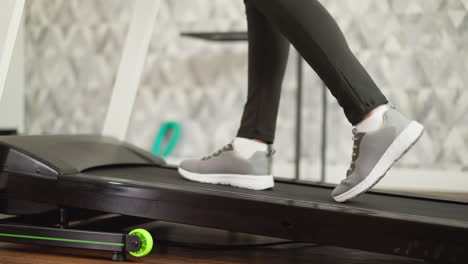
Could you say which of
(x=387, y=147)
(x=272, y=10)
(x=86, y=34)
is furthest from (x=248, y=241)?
(x=86, y=34)

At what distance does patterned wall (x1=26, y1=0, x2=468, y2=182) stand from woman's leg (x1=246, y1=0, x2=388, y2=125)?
66.5 inches

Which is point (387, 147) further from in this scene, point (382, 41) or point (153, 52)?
point (153, 52)

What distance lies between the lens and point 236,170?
147cm

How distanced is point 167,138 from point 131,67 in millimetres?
962

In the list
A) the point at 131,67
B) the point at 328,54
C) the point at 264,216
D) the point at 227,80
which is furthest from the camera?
the point at 227,80

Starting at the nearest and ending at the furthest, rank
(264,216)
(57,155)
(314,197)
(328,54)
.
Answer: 1. (328,54)
2. (264,216)
3. (314,197)
4. (57,155)

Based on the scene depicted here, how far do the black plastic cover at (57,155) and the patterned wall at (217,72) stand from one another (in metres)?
1.15

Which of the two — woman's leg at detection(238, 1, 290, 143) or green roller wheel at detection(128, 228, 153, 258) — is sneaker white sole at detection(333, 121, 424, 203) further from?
green roller wheel at detection(128, 228, 153, 258)

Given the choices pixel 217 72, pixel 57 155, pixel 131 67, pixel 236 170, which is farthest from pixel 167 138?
A: pixel 236 170

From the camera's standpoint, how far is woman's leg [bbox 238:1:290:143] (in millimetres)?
1391

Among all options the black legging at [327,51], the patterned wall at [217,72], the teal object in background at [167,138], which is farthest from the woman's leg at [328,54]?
the teal object in background at [167,138]

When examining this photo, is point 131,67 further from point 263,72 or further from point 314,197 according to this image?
point 314,197

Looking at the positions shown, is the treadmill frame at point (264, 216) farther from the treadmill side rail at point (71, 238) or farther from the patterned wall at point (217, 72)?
the patterned wall at point (217, 72)

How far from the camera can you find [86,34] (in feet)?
10.4
